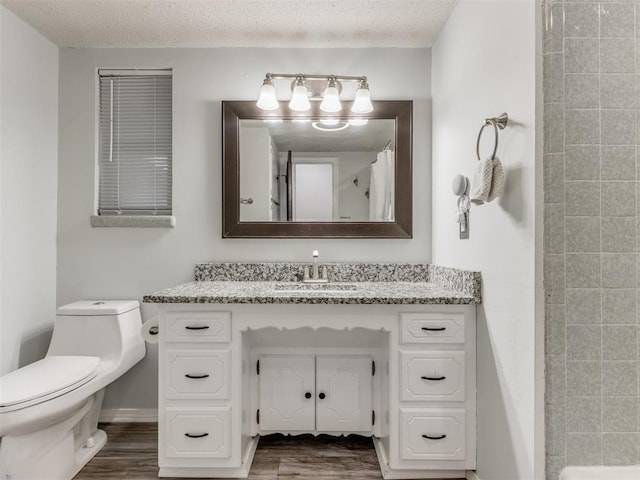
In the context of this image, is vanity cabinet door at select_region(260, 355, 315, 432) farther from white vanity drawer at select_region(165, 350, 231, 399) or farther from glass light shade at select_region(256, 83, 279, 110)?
glass light shade at select_region(256, 83, 279, 110)

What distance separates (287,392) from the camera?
6.24ft

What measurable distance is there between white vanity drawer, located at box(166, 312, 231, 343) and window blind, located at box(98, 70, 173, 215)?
854 millimetres

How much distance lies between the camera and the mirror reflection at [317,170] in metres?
2.15

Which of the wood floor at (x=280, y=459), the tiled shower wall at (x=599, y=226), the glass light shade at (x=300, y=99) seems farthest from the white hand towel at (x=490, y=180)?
the wood floor at (x=280, y=459)

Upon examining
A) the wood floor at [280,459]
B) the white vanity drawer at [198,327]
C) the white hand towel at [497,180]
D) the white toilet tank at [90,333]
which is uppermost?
the white hand towel at [497,180]

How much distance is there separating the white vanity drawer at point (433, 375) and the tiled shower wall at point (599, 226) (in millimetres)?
459

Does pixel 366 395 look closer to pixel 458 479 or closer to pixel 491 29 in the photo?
pixel 458 479

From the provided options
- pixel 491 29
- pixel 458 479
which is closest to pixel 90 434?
pixel 458 479

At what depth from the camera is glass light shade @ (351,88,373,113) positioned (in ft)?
6.75

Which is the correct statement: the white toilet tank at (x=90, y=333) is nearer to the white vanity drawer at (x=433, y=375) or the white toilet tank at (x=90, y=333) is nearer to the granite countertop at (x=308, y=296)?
the granite countertop at (x=308, y=296)

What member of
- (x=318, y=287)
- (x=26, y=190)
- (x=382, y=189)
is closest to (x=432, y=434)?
(x=318, y=287)

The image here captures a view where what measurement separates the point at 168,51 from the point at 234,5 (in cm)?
59

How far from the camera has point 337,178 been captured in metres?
2.15

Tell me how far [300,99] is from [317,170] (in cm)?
38
